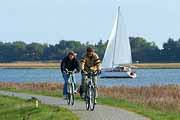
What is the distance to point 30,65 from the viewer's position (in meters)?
147

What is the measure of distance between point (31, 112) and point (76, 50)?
372 ft

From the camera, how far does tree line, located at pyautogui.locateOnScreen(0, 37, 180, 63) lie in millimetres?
132375

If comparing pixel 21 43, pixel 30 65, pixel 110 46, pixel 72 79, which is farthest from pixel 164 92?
pixel 21 43

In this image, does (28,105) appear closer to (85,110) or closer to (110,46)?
(85,110)

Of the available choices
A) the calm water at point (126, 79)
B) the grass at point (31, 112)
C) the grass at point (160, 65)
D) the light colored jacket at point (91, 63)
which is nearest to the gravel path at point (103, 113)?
the grass at point (31, 112)

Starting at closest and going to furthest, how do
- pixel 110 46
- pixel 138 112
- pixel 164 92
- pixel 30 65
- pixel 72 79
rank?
pixel 138 112 < pixel 72 79 < pixel 164 92 < pixel 110 46 < pixel 30 65

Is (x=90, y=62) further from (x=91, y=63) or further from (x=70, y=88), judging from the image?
(x=70, y=88)

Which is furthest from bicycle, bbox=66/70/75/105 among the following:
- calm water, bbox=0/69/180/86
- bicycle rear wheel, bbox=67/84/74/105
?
calm water, bbox=0/69/180/86

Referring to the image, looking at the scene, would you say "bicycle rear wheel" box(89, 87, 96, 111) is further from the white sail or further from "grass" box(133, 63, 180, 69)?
"grass" box(133, 63, 180, 69)

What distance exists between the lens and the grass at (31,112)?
22358mm

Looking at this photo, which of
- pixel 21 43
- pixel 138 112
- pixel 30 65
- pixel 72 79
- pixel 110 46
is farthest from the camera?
pixel 21 43

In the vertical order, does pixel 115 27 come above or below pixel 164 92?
above

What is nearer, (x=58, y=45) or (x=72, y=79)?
(x=72, y=79)

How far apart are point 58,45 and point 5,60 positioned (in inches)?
473
